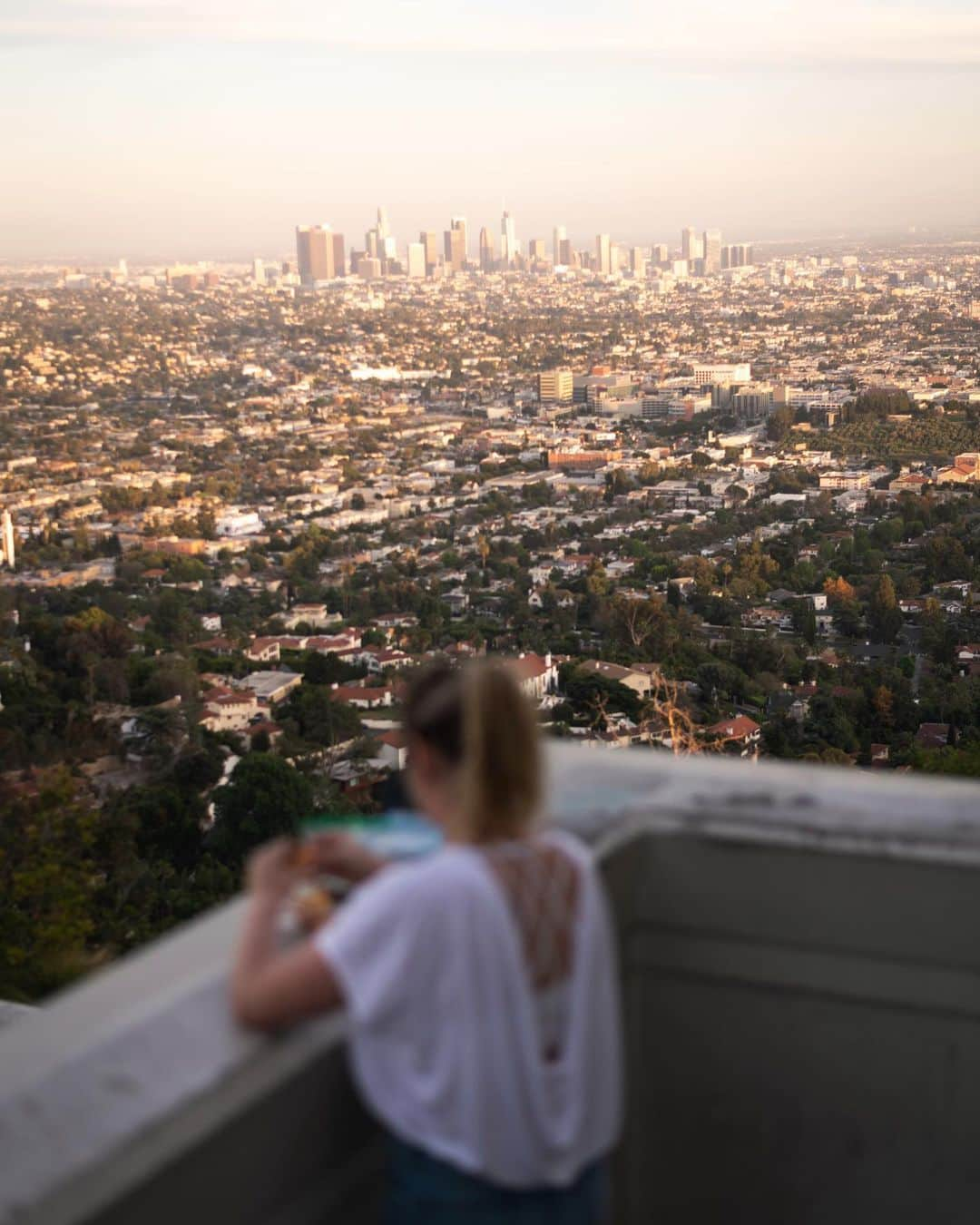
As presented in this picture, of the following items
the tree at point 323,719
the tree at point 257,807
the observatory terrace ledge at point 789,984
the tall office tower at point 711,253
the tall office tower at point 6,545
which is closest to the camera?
the observatory terrace ledge at point 789,984

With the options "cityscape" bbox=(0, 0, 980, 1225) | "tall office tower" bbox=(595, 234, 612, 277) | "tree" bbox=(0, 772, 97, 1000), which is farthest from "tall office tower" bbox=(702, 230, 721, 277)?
"tree" bbox=(0, 772, 97, 1000)

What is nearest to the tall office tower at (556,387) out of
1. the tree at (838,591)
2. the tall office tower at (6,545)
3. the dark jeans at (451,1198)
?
the tall office tower at (6,545)

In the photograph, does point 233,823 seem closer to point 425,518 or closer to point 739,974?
point 739,974

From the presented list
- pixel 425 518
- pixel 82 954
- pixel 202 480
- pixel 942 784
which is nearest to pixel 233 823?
pixel 82 954

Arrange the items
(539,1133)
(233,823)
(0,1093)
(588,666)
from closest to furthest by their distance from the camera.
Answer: (0,1093)
(539,1133)
(233,823)
(588,666)

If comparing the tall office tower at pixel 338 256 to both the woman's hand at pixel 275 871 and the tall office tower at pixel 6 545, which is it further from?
the woman's hand at pixel 275 871

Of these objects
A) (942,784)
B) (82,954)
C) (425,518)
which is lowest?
(425,518)
